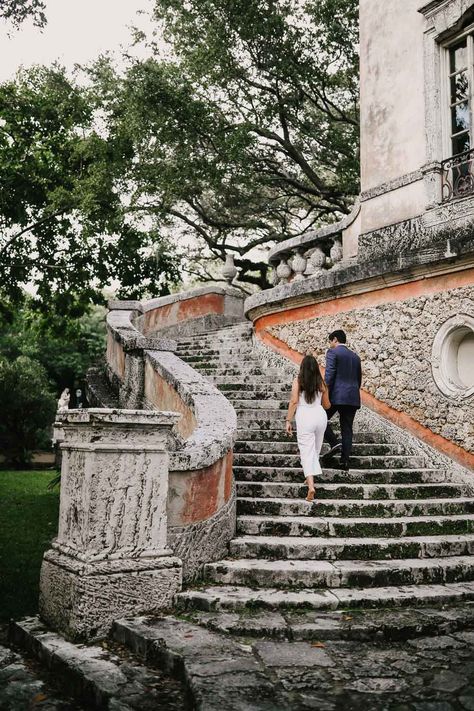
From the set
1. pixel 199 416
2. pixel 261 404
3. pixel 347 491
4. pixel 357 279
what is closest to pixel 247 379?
pixel 261 404

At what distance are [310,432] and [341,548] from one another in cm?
120

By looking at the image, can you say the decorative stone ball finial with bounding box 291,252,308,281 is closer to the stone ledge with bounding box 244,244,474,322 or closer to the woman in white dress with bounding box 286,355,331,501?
the stone ledge with bounding box 244,244,474,322

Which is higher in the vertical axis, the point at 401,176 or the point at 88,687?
the point at 401,176

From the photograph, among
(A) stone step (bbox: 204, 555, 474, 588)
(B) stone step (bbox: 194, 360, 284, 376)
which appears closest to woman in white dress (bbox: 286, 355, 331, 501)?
(A) stone step (bbox: 204, 555, 474, 588)

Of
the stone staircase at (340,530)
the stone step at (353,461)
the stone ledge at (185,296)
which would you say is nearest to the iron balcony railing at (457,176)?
the stone staircase at (340,530)

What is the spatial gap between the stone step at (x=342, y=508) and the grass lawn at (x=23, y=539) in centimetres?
198

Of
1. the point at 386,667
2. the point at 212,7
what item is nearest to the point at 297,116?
the point at 212,7

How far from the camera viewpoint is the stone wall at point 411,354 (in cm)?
704

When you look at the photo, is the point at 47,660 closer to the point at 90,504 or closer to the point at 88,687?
the point at 88,687

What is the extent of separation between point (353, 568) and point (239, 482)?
159cm

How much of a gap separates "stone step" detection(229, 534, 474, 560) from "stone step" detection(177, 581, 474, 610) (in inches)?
17.9

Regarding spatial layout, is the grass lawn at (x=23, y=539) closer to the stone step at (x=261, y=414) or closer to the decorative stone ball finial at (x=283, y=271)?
Answer: the stone step at (x=261, y=414)

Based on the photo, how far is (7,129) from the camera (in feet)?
49.1

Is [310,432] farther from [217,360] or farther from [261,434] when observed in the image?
[217,360]
